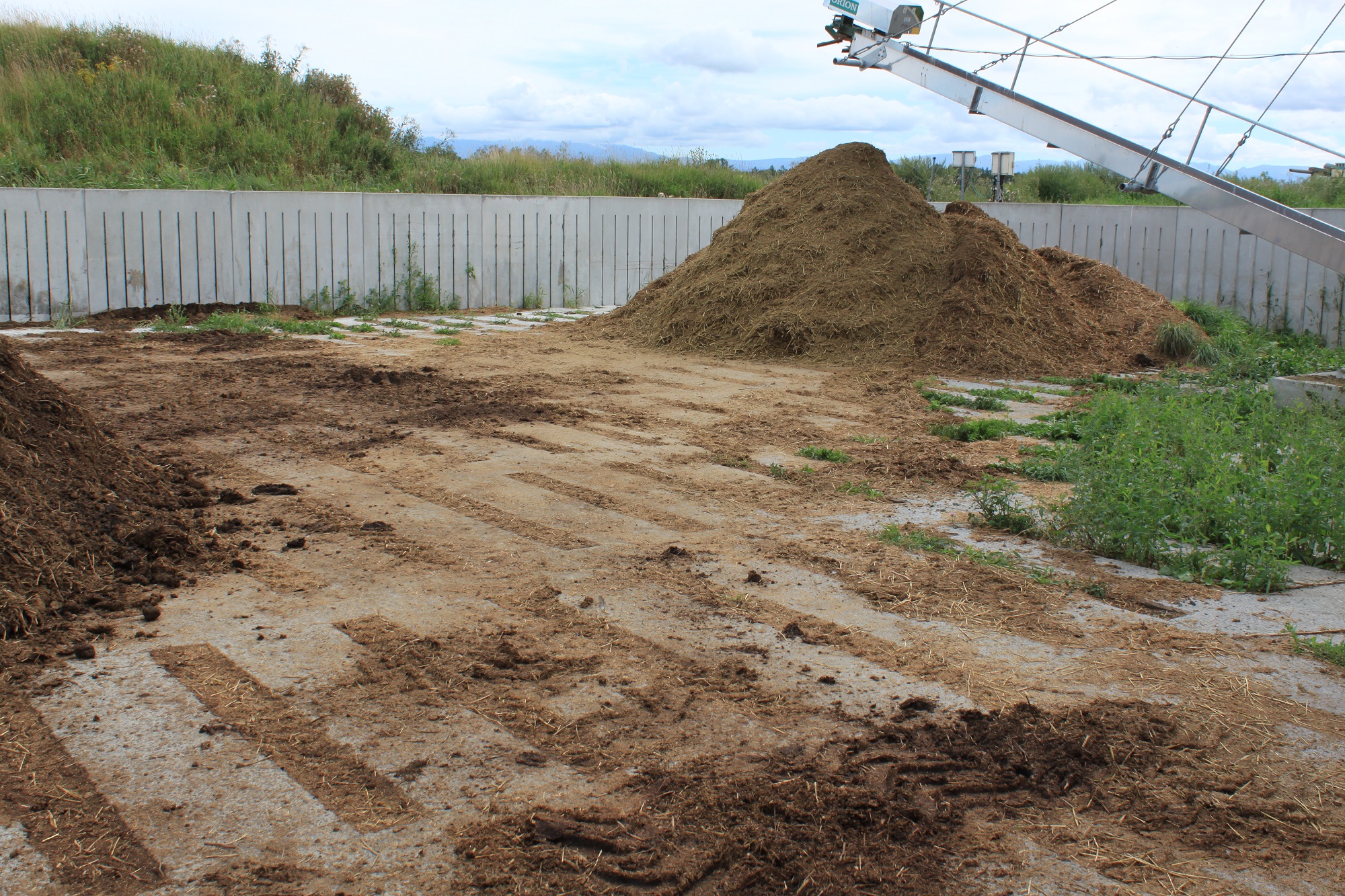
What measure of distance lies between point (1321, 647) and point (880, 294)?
941 cm

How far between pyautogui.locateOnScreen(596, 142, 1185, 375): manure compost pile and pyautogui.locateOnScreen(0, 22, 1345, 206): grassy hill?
7174mm

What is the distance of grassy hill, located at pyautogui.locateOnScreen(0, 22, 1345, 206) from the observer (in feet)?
55.9

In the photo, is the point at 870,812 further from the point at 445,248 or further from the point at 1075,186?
the point at 1075,186

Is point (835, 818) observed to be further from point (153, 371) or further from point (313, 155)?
point (313, 155)

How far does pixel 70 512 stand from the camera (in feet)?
15.3

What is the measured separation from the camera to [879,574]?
4.83 meters

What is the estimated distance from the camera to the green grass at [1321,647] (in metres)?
3.89

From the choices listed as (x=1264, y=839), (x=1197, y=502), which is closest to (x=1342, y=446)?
(x=1197, y=502)

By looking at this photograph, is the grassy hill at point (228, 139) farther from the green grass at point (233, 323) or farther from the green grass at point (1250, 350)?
the green grass at point (1250, 350)

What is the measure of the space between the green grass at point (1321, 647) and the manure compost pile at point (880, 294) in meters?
7.70

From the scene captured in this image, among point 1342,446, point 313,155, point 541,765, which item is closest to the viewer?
point 541,765

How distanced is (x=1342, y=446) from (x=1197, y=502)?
131cm

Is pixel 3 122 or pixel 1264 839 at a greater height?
pixel 3 122

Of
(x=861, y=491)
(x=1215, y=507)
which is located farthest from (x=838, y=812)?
(x=861, y=491)
